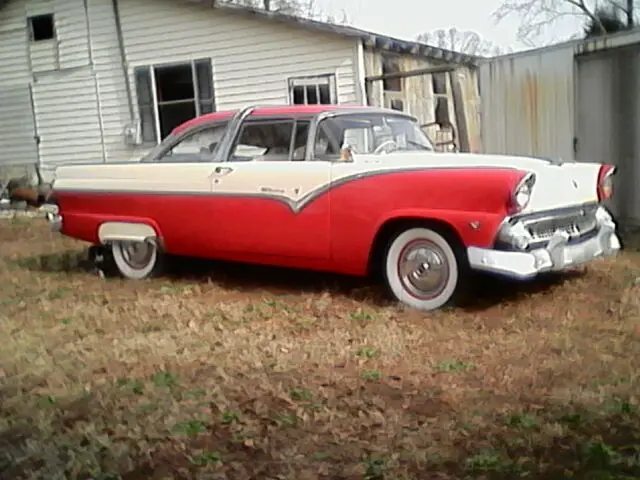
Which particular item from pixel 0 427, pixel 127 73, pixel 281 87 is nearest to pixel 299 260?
pixel 0 427

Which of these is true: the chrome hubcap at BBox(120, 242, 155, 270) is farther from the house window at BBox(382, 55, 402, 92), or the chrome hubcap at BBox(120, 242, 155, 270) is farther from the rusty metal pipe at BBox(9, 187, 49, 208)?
the rusty metal pipe at BBox(9, 187, 49, 208)

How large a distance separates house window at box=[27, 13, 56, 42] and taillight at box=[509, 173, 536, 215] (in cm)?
1360

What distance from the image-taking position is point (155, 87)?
581 inches

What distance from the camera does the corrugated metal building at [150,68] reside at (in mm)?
13008

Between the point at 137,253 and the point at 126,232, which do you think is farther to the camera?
the point at 137,253

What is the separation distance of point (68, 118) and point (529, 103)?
10.6m

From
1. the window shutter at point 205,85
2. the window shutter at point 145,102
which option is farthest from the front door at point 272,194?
the window shutter at point 145,102

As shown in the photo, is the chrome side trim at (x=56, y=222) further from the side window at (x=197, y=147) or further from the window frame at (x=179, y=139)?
the side window at (x=197, y=147)

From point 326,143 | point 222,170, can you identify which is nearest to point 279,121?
point 326,143

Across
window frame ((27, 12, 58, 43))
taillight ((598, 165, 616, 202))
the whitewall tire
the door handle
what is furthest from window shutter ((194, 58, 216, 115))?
taillight ((598, 165, 616, 202))

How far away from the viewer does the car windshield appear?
5973 millimetres

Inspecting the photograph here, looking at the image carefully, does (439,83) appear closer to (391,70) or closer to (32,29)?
(391,70)

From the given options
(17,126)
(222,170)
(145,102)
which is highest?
(145,102)

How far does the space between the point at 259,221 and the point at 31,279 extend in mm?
2810
